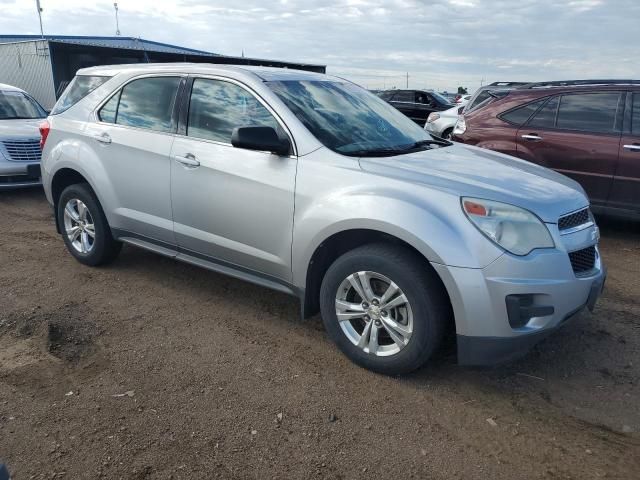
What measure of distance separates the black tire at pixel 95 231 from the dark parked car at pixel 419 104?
1427 centimetres

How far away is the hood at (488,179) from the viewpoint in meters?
2.94

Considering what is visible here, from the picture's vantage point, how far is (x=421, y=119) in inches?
709

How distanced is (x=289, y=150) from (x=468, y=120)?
4477 millimetres

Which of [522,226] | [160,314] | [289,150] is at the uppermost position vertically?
[289,150]

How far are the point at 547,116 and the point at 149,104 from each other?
4.69m

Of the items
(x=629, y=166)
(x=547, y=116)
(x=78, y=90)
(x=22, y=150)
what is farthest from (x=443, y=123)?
(x=78, y=90)

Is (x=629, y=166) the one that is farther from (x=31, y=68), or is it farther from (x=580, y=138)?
(x=31, y=68)

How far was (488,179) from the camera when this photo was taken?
3.16m

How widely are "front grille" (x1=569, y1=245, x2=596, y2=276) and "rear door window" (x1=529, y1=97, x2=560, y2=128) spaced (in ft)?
12.1

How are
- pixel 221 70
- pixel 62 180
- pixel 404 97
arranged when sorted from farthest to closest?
pixel 404 97 < pixel 62 180 < pixel 221 70

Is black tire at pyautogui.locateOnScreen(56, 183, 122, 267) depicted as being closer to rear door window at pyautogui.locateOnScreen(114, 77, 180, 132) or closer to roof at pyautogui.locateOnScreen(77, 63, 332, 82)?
rear door window at pyautogui.locateOnScreen(114, 77, 180, 132)

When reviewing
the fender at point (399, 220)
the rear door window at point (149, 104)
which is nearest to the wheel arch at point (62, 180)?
the rear door window at point (149, 104)

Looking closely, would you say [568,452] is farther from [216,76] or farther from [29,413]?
[216,76]

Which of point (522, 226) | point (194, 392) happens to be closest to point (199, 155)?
point (194, 392)
